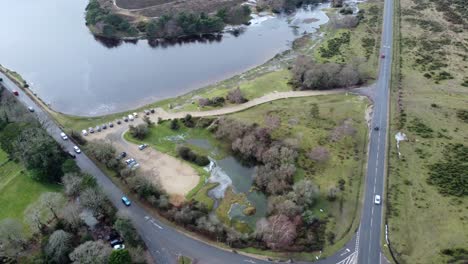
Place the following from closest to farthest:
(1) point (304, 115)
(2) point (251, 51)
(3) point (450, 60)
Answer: (1) point (304, 115) → (3) point (450, 60) → (2) point (251, 51)

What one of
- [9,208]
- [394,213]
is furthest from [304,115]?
[9,208]

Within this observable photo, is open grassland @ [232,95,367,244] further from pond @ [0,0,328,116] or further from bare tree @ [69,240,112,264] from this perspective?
bare tree @ [69,240,112,264]

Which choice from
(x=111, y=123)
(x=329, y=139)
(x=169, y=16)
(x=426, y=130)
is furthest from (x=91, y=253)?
(x=169, y=16)

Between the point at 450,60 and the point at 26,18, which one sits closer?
the point at 450,60

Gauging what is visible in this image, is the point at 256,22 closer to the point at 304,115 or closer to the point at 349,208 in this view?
the point at 304,115

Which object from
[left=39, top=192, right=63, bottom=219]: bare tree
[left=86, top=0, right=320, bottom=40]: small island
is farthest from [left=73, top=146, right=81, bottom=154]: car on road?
[left=86, top=0, right=320, bottom=40]: small island
